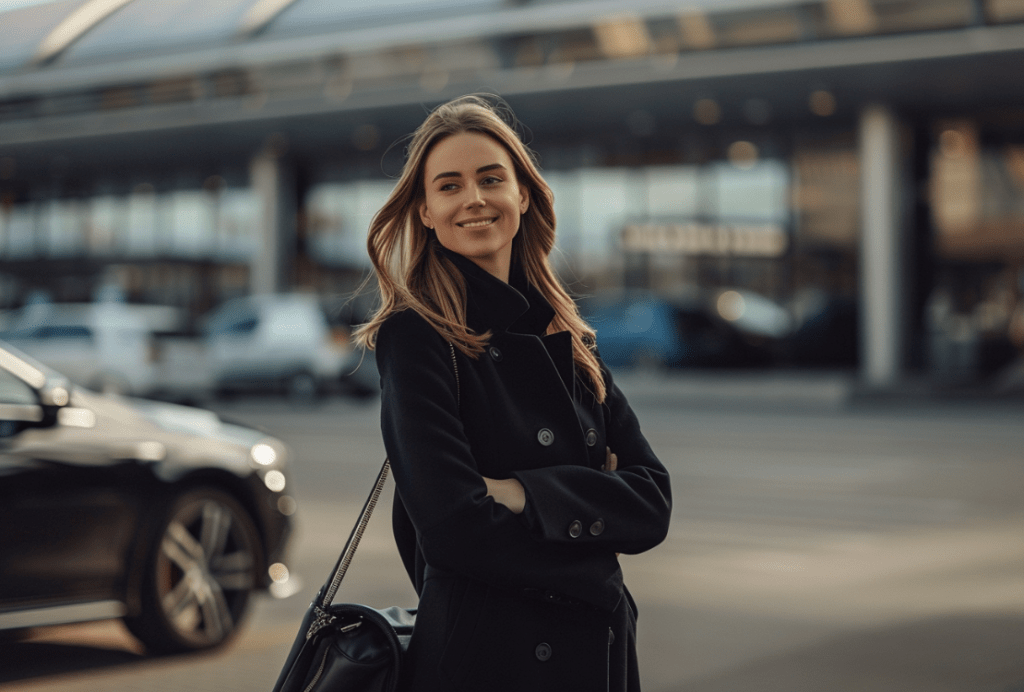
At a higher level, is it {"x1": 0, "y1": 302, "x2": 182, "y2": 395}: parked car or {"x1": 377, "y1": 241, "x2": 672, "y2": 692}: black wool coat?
{"x1": 377, "y1": 241, "x2": 672, "y2": 692}: black wool coat

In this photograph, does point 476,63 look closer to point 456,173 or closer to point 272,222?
point 272,222

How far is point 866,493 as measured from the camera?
10.8m

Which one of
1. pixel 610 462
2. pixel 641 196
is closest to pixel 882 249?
pixel 641 196

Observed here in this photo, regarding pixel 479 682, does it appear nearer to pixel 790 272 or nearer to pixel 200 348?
pixel 200 348

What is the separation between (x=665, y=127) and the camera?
2966 centimetres

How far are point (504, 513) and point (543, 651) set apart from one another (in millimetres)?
272

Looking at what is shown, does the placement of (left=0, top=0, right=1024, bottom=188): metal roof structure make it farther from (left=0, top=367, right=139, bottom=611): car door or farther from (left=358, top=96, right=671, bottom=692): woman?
(left=358, top=96, right=671, bottom=692): woman

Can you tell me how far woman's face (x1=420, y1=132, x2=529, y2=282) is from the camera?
2334 millimetres

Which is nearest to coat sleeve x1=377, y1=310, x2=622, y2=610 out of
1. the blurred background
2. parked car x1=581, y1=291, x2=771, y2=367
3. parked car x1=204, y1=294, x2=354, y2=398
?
the blurred background

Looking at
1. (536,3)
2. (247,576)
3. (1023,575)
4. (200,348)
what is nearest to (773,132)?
(536,3)

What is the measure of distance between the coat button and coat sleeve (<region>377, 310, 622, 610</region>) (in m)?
0.11

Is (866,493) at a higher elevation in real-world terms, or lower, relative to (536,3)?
lower

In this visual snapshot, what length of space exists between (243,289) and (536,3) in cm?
1453

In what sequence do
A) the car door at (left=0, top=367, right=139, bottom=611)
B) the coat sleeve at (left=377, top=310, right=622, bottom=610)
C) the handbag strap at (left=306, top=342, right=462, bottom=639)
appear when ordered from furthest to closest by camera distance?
the car door at (left=0, top=367, right=139, bottom=611) < the handbag strap at (left=306, top=342, right=462, bottom=639) < the coat sleeve at (left=377, top=310, right=622, bottom=610)
